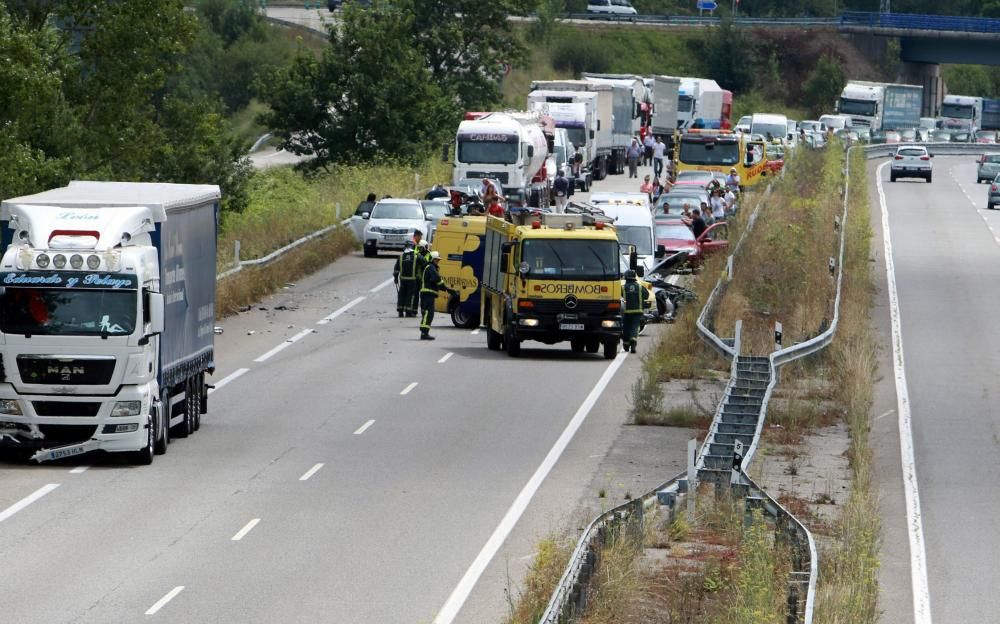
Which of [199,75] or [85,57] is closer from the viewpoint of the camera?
[85,57]

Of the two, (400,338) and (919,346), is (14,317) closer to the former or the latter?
(400,338)

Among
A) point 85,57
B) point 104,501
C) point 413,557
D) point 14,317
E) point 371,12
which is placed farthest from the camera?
point 371,12

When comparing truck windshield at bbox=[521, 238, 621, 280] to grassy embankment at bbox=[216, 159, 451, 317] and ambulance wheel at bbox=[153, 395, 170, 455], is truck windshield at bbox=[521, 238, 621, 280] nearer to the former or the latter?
grassy embankment at bbox=[216, 159, 451, 317]

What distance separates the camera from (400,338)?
1344 inches

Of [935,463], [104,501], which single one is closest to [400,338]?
[935,463]

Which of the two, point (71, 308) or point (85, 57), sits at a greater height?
point (85, 57)

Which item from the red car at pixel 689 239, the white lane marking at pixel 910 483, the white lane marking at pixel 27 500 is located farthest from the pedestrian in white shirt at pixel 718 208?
the white lane marking at pixel 27 500

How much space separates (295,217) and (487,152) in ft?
26.2

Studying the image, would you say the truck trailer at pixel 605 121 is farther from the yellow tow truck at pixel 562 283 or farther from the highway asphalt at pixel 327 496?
the highway asphalt at pixel 327 496

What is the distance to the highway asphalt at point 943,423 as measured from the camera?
16.2m

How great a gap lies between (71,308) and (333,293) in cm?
2092

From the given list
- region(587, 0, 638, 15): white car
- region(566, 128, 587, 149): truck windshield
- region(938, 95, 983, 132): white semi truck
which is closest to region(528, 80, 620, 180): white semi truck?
region(566, 128, 587, 149): truck windshield

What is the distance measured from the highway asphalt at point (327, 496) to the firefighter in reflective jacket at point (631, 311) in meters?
0.53

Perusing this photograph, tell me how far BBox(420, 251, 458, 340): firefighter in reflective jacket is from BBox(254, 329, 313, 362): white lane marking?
2255 mm
